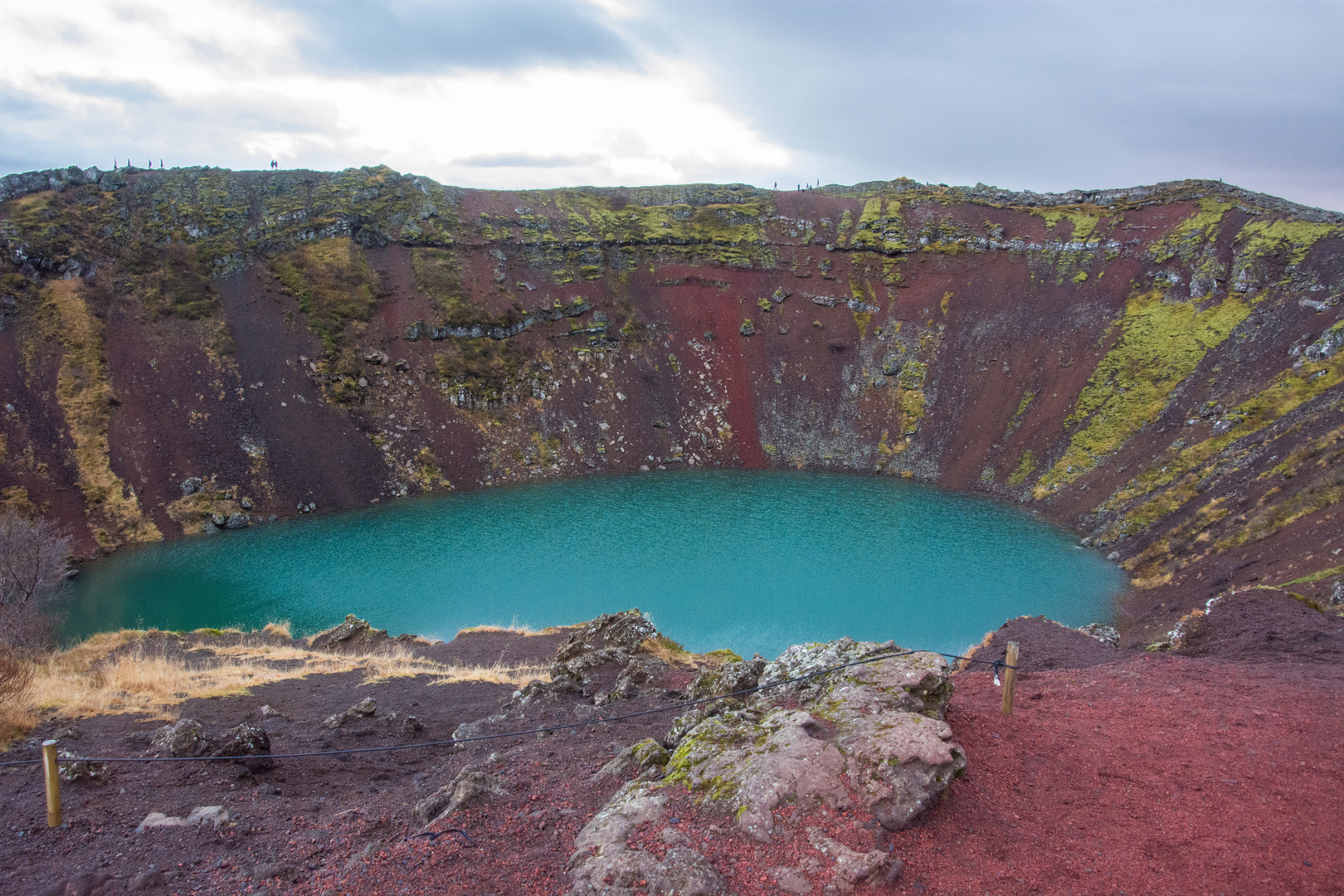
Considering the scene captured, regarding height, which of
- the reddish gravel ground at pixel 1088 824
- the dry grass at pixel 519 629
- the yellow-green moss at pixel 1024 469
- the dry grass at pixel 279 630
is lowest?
the dry grass at pixel 279 630

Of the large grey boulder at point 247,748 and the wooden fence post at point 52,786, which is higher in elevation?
the wooden fence post at point 52,786

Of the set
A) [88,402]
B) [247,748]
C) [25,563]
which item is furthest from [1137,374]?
[88,402]

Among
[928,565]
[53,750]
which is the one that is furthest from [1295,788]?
[928,565]

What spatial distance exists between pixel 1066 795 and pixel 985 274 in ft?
192

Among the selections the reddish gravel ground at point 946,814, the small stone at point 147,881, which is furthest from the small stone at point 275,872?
the small stone at point 147,881

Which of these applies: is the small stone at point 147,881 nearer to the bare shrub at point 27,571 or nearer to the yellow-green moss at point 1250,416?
the bare shrub at point 27,571

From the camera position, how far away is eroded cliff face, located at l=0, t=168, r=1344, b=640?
133 ft

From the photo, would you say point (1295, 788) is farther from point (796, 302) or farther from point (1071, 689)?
point (796, 302)

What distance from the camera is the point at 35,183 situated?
176 ft

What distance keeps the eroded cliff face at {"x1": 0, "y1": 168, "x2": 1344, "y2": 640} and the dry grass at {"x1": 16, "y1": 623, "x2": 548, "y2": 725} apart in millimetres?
21104

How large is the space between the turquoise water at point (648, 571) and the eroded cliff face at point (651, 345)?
3991 mm

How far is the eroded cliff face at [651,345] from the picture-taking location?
40.6 metres

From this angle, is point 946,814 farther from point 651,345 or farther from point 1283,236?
point 1283,236

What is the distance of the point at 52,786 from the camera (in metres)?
8.30
